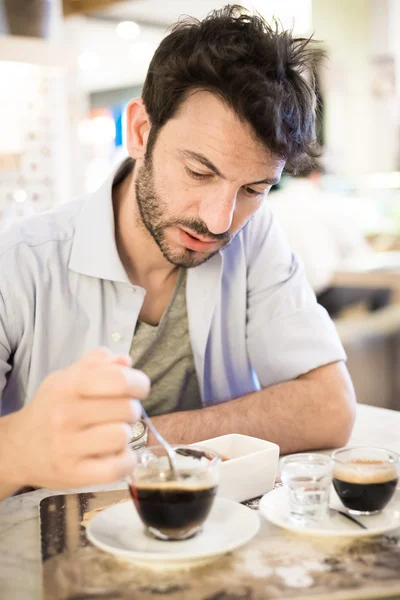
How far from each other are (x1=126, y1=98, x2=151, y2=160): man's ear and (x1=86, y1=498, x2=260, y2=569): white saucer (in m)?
0.83

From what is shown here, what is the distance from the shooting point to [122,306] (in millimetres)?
1589

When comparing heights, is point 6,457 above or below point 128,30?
below

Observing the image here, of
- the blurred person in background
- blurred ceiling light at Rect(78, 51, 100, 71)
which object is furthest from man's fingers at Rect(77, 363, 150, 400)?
blurred ceiling light at Rect(78, 51, 100, 71)

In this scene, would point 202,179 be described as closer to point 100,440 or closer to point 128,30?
point 100,440

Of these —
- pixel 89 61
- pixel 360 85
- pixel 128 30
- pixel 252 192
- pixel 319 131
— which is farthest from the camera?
pixel 89 61

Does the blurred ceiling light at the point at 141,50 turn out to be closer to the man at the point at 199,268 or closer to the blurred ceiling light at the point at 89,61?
the blurred ceiling light at the point at 89,61

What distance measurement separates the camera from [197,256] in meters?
1.55

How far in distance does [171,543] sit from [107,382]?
0.22 m

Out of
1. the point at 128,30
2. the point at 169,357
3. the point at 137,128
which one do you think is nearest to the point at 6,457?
the point at 169,357

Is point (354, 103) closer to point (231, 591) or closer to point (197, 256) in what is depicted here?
point (197, 256)

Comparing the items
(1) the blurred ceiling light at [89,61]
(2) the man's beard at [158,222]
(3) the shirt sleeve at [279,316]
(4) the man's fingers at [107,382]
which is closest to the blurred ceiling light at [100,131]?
(1) the blurred ceiling light at [89,61]

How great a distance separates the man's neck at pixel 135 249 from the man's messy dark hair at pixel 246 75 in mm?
184

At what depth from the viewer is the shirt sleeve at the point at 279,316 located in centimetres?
162

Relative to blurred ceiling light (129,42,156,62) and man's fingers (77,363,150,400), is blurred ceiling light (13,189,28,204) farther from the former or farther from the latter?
blurred ceiling light (129,42,156,62)
